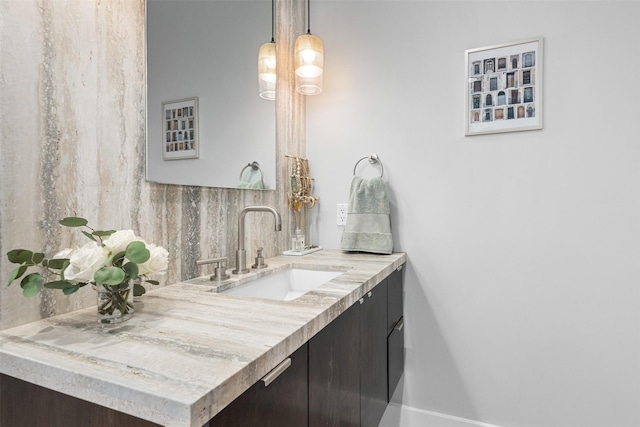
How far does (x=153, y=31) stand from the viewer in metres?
1.04

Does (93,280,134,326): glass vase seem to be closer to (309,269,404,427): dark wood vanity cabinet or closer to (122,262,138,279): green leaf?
(122,262,138,279): green leaf

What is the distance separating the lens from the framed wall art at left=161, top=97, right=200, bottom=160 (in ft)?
3.58

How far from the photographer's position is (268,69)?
1665 millimetres

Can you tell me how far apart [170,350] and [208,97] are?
3.12ft

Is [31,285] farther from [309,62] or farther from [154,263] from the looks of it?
[309,62]

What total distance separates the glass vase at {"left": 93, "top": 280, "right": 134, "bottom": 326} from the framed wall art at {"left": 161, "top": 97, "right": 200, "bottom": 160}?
1.52 feet

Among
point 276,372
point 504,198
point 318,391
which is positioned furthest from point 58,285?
point 504,198

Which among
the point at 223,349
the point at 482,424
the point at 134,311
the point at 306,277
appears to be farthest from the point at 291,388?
the point at 482,424

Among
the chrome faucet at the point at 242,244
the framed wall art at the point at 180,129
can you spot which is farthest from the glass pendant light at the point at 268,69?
the chrome faucet at the point at 242,244

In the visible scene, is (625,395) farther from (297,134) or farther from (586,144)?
(297,134)

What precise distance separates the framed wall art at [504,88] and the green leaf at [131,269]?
149 cm

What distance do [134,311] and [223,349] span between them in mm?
322

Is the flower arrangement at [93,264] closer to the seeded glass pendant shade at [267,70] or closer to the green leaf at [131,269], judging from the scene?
the green leaf at [131,269]

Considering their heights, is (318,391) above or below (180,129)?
below
